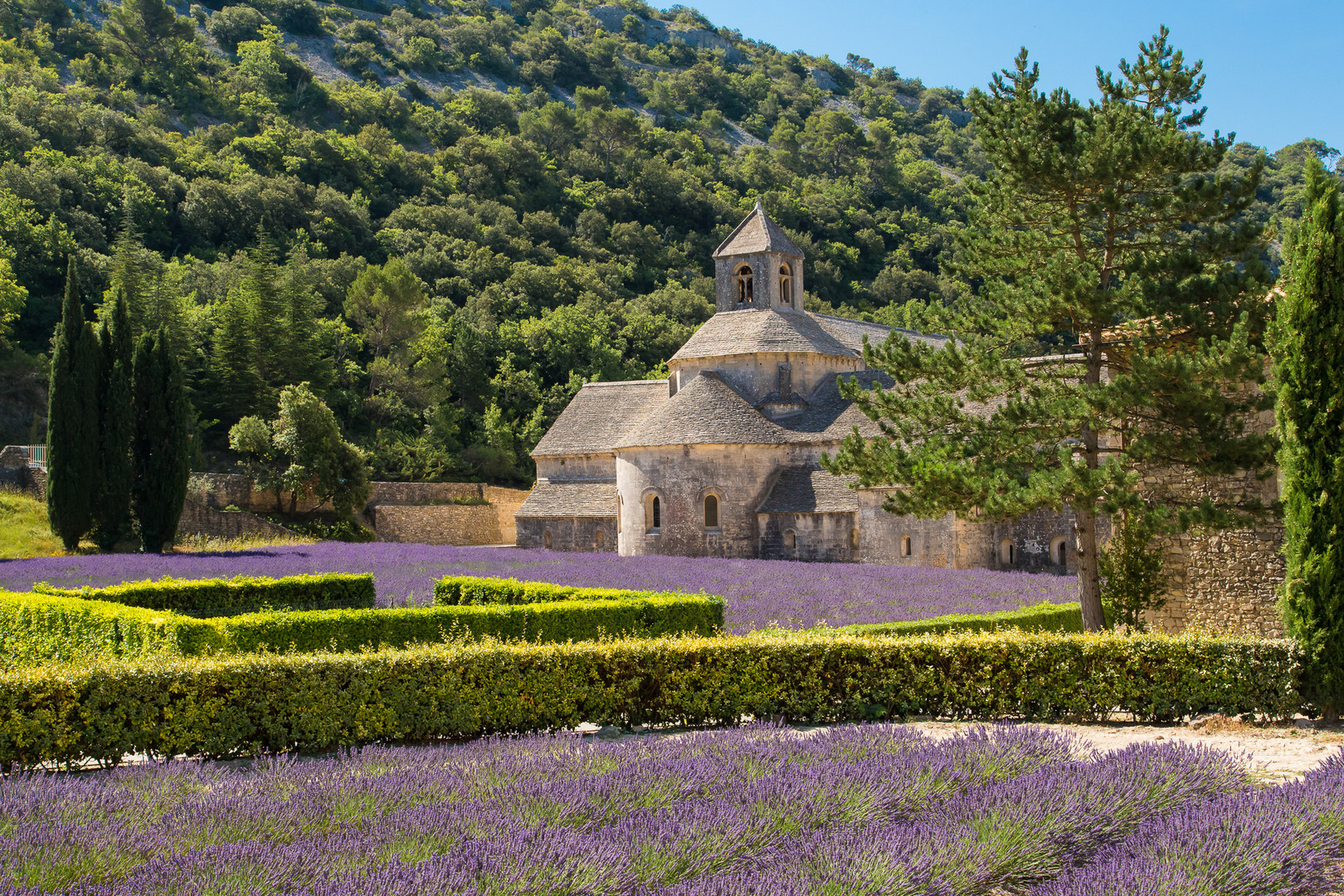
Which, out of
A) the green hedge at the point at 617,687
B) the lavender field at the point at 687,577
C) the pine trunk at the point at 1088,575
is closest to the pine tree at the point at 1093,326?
the pine trunk at the point at 1088,575

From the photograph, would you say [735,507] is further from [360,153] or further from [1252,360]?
[360,153]

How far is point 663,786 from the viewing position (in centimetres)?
707

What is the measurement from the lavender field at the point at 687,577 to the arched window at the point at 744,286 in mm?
15688

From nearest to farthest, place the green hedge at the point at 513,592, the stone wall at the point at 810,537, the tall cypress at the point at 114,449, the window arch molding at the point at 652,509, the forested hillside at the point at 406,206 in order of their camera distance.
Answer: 1. the green hedge at the point at 513,592
2. the tall cypress at the point at 114,449
3. the stone wall at the point at 810,537
4. the window arch molding at the point at 652,509
5. the forested hillside at the point at 406,206

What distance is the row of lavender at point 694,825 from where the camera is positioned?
532 centimetres

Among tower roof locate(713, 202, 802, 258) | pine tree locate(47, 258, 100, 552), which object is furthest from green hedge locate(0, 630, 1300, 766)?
tower roof locate(713, 202, 802, 258)

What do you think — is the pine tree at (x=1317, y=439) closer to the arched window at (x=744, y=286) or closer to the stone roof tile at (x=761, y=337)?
the stone roof tile at (x=761, y=337)

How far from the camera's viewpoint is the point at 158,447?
116 ft

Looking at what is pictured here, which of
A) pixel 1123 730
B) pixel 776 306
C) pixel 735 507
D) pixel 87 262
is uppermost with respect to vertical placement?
pixel 87 262

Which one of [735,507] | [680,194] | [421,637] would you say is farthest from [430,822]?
[680,194]

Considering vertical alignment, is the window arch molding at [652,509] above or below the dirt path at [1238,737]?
above

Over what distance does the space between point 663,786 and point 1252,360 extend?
1037cm

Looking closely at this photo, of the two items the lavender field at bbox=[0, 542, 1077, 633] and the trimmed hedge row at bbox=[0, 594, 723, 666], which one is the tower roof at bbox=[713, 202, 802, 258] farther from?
the trimmed hedge row at bbox=[0, 594, 723, 666]

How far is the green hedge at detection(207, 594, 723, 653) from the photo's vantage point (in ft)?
46.6
